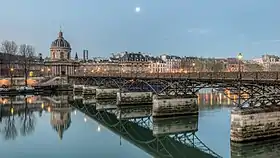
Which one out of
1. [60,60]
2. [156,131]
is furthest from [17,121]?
[60,60]

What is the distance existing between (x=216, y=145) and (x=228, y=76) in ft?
28.8

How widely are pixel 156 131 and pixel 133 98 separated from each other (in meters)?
21.0

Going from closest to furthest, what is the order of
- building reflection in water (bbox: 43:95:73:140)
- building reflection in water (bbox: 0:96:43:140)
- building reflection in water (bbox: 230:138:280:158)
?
building reflection in water (bbox: 230:138:280:158) < building reflection in water (bbox: 0:96:43:140) < building reflection in water (bbox: 43:95:73:140)

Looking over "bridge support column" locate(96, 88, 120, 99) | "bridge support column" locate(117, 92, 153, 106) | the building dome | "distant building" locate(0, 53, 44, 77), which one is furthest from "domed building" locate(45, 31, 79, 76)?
"bridge support column" locate(117, 92, 153, 106)

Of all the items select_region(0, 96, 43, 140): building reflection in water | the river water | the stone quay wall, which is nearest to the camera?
the river water

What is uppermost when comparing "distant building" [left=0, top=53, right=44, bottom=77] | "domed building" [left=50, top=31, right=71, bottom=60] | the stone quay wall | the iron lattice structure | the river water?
"domed building" [left=50, top=31, right=71, bottom=60]

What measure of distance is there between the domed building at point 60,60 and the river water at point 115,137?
349ft

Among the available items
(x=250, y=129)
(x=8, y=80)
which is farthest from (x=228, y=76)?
(x=8, y=80)

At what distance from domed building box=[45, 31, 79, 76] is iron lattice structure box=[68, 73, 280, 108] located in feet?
272

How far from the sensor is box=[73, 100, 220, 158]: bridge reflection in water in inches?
1142

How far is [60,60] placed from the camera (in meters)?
158

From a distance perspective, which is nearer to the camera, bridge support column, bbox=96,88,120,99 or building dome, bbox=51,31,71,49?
bridge support column, bbox=96,88,120,99

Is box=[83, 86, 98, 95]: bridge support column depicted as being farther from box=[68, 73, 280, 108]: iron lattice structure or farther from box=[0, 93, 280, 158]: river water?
box=[0, 93, 280, 158]: river water

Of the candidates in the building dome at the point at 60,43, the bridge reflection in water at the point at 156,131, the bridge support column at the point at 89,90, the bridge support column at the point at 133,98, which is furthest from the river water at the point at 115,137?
the building dome at the point at 60,43
